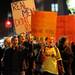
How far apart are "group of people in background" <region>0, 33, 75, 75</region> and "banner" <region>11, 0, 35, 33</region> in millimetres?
539

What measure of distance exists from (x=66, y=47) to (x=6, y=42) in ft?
5.70

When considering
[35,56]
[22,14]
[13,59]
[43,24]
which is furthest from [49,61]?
[22,14]

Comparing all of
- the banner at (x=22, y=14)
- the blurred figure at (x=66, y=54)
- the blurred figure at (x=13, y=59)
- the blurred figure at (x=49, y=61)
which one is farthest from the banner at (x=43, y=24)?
the blurred figure at (x=66, y=54)

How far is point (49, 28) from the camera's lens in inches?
455

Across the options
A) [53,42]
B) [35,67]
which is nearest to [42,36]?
[53,42]

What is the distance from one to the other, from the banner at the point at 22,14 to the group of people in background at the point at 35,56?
539mm

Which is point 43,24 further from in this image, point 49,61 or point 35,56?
point 35,56

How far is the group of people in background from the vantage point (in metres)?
11.9

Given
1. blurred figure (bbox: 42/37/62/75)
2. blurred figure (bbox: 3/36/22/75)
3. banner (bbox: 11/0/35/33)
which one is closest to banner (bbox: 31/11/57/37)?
banner (bbox: 11/0/35/33)

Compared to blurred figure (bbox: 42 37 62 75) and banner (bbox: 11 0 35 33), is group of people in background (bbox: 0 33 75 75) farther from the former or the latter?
banner (bbox: 11 0 35 33)

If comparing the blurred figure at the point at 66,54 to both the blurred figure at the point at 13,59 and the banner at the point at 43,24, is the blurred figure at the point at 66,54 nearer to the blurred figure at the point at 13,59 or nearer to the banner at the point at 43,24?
the blurred figure at the point at 13,59

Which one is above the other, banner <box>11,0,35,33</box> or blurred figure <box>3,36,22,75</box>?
banner <box>11,0,35,33</box>

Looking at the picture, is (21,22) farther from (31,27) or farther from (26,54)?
(26,54)

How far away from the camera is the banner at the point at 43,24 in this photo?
11547mm
